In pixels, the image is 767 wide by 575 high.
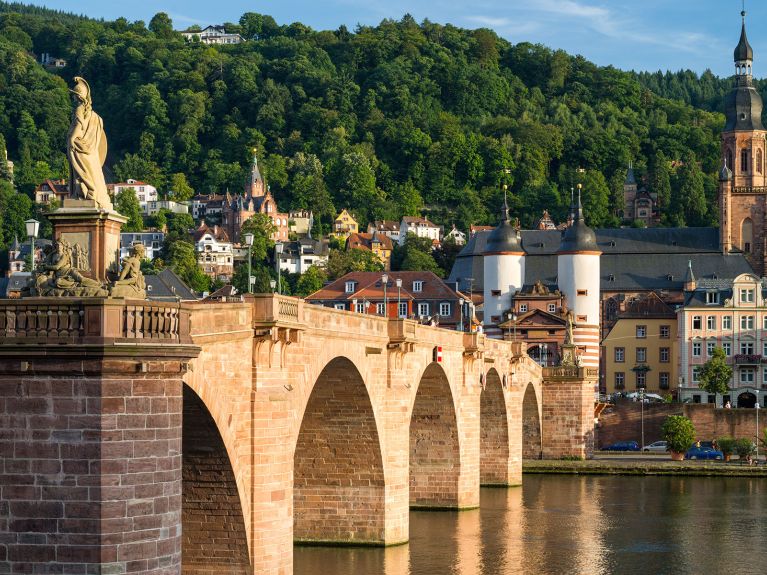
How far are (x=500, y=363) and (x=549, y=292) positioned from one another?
48432mm

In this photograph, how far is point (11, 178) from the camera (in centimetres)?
19825

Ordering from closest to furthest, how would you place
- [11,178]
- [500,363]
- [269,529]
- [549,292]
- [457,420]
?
[269,529], [457,420], [500,363], [549,292], [11,178]

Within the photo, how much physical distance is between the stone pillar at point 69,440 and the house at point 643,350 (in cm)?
10456

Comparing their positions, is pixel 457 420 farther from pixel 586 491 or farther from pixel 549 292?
pixel 549 292

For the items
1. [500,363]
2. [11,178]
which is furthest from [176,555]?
[11,178]

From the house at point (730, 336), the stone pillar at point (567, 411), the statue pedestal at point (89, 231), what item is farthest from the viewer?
the house at point (730, 336)

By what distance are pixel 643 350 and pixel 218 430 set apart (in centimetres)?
9928

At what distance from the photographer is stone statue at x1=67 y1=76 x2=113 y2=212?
25484mm

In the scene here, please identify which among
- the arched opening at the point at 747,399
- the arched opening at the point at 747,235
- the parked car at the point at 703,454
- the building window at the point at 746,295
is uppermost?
the arched opening at the point at 747,235

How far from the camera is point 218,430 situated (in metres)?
31.2

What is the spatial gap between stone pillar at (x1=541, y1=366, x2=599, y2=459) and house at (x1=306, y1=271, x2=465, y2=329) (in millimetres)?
35771

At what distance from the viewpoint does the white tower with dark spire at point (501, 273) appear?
121m

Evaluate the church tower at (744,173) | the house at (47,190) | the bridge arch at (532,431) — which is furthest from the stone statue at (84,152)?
the house at (47,190)

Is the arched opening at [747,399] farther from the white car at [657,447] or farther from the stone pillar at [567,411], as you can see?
the stone pillar at [567,411]
